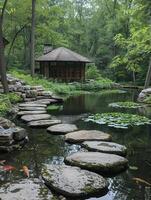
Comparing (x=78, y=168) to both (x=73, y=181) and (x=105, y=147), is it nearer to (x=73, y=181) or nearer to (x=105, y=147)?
(x=73, y=181)

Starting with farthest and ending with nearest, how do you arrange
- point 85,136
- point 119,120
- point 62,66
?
point 62,66, point 119,120, point 85,136

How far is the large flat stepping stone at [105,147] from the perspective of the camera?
22.6ft

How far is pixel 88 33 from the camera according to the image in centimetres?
4828

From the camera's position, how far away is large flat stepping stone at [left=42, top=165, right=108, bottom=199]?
4828mm

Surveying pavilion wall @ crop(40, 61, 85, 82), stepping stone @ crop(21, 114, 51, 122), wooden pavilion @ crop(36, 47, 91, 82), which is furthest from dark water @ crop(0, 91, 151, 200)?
pavilion wall @ crop(40, 61, 85, 82)

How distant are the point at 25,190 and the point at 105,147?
8.60 feet

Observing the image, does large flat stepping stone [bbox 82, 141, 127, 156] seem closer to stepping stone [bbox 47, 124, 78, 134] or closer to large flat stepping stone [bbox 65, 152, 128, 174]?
large flat stepping stone [bbox 65, 152, 128, 174]

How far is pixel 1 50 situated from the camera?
1462 centimetres

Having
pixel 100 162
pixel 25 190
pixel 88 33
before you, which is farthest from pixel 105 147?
pixel 88 33

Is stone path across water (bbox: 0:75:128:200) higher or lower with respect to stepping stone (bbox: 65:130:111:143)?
higher

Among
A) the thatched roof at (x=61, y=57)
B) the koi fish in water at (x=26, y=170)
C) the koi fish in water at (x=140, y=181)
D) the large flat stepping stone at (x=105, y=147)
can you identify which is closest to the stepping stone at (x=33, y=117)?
the large flat stepping stone at (x=105, y=147)

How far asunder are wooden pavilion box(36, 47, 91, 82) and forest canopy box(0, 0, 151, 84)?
177 centimetres

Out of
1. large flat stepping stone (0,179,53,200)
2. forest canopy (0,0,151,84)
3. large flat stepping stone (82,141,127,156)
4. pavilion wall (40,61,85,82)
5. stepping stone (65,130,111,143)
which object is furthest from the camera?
pavilion wall (40,61,85,82)

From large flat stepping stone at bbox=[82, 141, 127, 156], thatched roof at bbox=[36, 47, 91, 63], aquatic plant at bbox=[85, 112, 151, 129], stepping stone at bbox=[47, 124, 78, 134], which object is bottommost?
aquatic plant at bbox=[85, 112, 151, 129]
